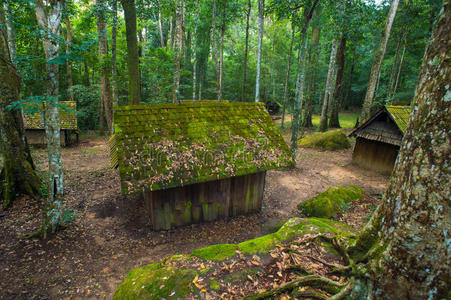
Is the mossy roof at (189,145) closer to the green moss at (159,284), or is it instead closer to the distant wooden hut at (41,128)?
→ the green moss at (159,284)

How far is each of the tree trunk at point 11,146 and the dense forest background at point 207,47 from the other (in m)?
0.52

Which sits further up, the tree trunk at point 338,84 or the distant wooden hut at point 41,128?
the tree trunk at point 338,84

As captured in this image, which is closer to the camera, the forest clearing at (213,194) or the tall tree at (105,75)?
the forest clearing at (213,194)

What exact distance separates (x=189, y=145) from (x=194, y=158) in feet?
1.65

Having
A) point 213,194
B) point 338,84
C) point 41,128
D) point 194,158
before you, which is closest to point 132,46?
point 194,158

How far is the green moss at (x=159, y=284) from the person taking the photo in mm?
3199

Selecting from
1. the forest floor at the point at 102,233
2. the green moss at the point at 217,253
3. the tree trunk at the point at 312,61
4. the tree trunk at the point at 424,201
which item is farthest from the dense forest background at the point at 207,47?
the tree trunk at the point at 424,201

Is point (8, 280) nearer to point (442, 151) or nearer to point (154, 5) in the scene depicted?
point (442, 151)

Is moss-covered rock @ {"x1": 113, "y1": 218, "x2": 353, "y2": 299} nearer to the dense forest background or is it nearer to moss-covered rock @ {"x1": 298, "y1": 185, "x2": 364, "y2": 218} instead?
moss-covered rock @ {"x1": 298, "y1": 185, "x2": 364, "y2": 218}

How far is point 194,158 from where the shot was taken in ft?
23.1

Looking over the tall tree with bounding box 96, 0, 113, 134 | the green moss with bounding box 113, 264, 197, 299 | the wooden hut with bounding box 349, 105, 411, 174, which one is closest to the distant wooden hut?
the tall tree with bounding box 96, 0, 113, 134

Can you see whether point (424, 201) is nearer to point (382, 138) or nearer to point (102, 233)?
point (102, 233)

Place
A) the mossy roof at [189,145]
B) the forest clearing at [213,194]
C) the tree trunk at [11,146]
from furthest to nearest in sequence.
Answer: the tree trunk at [11,146], the mossy roof at [189,145], the forest clearing at [213,194]

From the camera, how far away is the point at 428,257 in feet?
6.97
